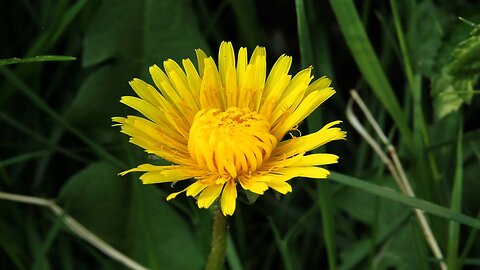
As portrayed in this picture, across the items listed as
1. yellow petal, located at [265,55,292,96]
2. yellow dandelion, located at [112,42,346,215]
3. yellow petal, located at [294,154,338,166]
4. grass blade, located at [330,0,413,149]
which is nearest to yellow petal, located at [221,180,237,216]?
yellow dandelion, located at [112,42,346,215]

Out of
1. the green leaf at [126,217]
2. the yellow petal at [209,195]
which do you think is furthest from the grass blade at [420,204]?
the green leaf at [126,217]

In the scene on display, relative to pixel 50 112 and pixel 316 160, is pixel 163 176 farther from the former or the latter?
pixel 50 112

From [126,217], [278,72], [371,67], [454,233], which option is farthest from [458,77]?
[126,217]

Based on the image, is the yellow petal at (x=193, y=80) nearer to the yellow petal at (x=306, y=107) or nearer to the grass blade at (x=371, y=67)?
the yellow petal at (x=306, y=107)

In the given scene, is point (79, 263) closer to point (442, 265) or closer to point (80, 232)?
point (80, 232)

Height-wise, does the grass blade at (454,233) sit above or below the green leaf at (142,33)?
below

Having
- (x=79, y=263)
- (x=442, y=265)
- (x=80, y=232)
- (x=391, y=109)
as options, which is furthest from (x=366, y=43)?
(x=79, y=263)
